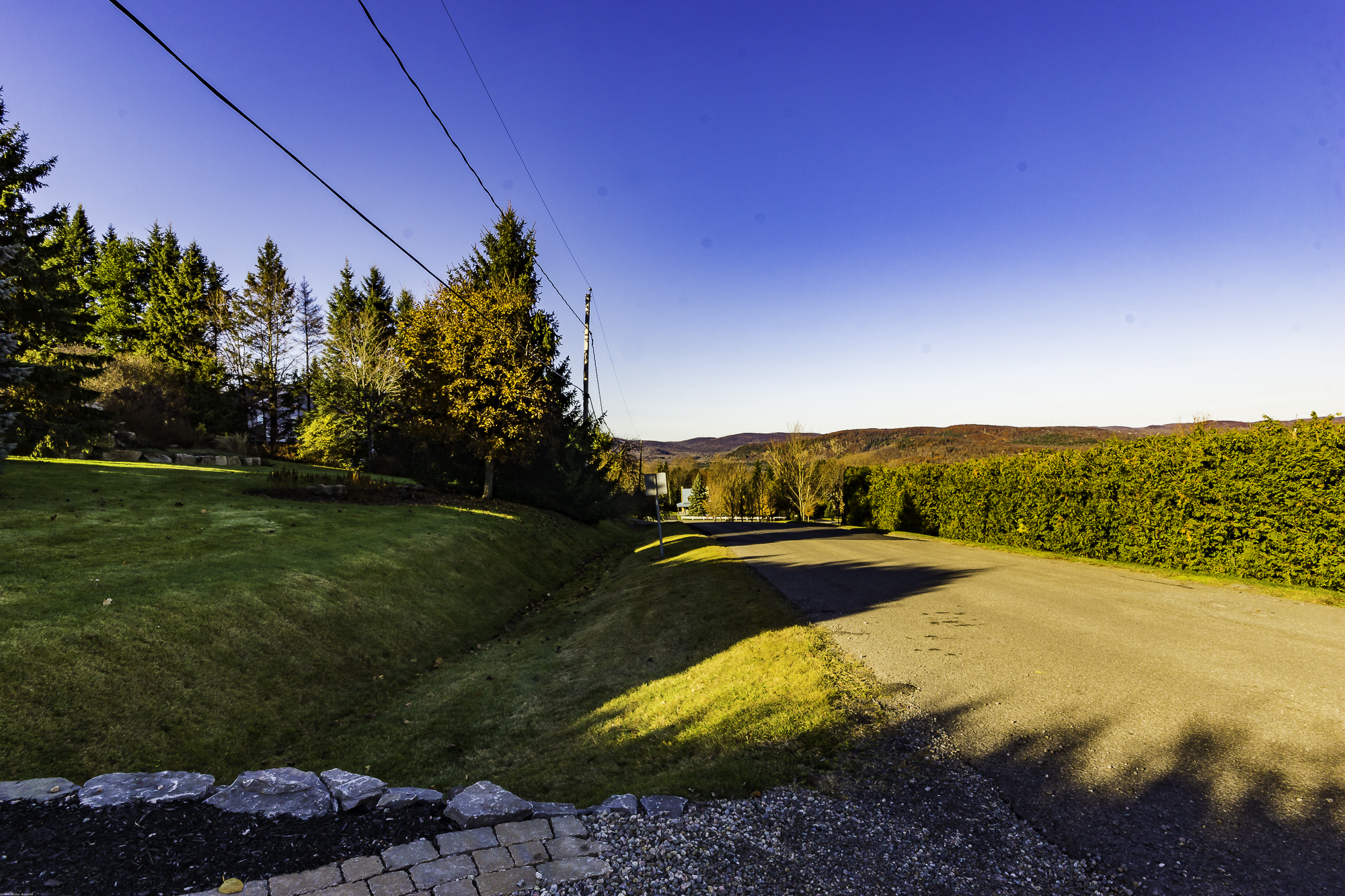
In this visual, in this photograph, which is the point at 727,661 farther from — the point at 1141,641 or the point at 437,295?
the point at 437,295

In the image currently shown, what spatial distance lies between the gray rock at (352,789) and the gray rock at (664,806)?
6.19ft

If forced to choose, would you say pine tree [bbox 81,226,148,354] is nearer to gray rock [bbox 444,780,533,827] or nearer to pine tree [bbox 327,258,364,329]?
pine tree [bbox 327,258,364,329]

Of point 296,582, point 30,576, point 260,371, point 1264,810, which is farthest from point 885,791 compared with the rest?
point 260,371

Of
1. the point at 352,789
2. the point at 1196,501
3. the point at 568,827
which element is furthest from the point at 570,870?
the point at 1196,501

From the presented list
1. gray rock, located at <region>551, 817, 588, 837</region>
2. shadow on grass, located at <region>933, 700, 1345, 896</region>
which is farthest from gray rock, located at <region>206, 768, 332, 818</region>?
shadow on grass, located at <region>933, 700, 1345, 896</region>

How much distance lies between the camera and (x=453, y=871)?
3170 mm

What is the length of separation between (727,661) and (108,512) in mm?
12312

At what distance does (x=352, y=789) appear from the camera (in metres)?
3.98

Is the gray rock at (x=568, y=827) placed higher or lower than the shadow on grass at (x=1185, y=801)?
lower

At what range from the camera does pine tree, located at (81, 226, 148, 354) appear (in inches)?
1496

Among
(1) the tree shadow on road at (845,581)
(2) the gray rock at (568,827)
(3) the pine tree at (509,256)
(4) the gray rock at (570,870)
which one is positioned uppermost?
(3) the pine tree at (509,256)

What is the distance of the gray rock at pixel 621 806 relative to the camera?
3791 millimetres

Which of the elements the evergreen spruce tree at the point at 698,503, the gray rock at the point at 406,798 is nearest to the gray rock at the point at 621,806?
the gray rock at the point at 406,798

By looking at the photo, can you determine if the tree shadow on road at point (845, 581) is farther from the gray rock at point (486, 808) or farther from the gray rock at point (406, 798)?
the gray rock at point (406, 798)
